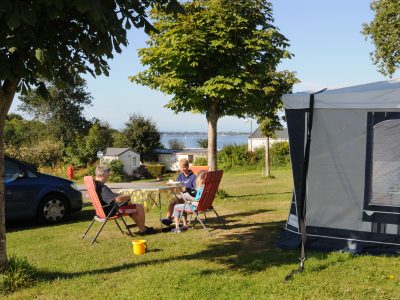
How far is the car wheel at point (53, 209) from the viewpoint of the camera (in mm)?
8883

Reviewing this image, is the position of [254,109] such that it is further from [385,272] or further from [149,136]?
[149,136]

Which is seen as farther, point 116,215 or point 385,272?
point 116,215

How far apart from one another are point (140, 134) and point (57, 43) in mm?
35239

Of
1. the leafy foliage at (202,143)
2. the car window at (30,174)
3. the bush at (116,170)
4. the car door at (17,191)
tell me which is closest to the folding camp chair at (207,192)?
the car door at (17,191)

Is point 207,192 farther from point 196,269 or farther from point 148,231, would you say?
point 196,269

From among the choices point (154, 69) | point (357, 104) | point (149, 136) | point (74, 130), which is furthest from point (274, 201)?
point (74, 130)

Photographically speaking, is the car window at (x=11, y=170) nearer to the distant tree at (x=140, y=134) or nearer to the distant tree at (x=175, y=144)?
the distant tree at (x=140, y=134)

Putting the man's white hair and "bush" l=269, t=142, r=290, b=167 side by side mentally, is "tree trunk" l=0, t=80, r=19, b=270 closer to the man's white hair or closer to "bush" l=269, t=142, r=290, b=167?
the man's white hair

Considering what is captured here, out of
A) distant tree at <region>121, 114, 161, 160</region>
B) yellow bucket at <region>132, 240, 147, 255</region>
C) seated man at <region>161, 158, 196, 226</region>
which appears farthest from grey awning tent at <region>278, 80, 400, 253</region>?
distant tree at <region>121, 114, 161, 160</region>

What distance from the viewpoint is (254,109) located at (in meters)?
12.1

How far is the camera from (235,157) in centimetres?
3675

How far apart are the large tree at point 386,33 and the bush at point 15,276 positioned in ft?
68.8

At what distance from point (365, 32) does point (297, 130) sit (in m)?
19.3

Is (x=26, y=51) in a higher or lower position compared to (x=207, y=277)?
higher
